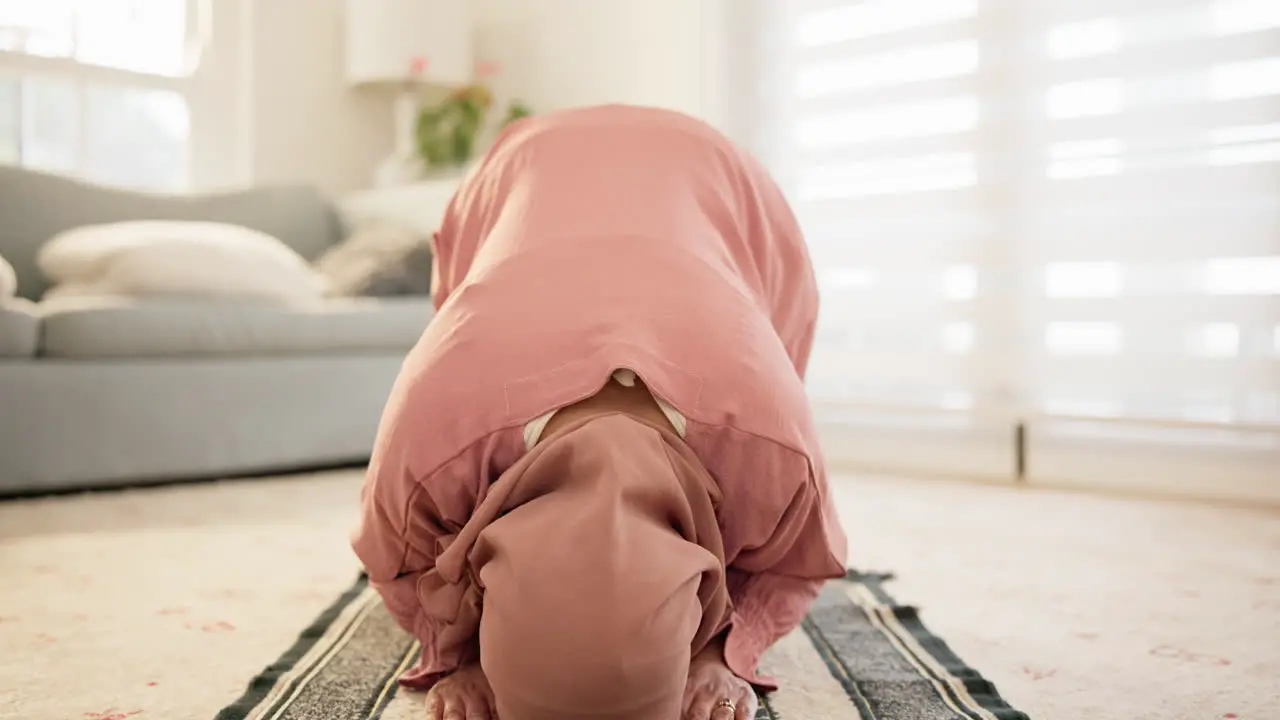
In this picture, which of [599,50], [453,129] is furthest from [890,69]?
[453,129]

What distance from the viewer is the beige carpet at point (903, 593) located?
3.84ft

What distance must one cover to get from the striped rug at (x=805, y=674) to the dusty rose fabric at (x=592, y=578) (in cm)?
25

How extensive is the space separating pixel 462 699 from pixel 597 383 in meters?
0.32

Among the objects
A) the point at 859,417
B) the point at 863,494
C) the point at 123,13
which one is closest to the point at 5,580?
the point at 863,494

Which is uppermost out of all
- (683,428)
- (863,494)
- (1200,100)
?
(1200,100)

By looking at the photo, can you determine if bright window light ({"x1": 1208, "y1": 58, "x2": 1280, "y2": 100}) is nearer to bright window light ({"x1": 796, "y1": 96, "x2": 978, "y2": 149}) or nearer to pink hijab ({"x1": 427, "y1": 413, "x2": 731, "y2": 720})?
bright window light ({"x1": 796, "y1": 96, "x2": 978, "y2": 149})

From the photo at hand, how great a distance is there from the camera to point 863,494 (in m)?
2.69

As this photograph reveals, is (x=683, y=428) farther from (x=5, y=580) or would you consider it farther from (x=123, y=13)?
(x=123, y=13)

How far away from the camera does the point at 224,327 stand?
2717 millimetres

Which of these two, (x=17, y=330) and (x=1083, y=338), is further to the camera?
(x=1083, y=338)

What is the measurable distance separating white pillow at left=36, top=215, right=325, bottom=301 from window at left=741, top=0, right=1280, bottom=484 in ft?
5.10

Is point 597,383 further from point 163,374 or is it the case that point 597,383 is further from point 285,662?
point 163,374

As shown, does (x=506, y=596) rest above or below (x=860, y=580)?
above

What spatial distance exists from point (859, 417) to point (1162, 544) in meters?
1.29
